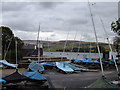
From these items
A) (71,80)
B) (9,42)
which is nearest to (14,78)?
(71,80)

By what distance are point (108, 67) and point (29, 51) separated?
3639 cm

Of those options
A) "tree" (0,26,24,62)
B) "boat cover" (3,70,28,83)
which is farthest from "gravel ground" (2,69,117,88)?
"tree" (0,26,24,62)

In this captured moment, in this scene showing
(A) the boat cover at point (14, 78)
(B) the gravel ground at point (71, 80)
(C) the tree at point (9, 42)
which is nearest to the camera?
(A) the boat cover at point (14, 78)

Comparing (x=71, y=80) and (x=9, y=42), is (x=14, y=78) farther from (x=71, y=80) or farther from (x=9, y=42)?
(x=9, y=42)

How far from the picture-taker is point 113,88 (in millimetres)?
10680

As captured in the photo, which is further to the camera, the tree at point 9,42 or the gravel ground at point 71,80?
the tree at point 9,42

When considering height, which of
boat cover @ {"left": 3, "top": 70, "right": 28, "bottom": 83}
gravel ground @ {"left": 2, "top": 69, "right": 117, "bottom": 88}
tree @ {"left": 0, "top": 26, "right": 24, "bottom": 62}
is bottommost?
gravel ground @ {"left": 2, "top": 69, "right": 117, "bottom": 88}

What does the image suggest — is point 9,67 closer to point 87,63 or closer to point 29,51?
point 87,63

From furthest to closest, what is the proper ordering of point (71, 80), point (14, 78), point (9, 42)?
point (9, 42)
point (71, 80)
point (14, 78)

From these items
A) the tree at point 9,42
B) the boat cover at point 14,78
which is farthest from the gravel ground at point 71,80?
the tree at point 9,42

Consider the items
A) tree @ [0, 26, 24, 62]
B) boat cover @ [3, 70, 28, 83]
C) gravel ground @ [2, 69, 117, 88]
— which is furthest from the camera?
tree @ [0, 26, 24, 62]

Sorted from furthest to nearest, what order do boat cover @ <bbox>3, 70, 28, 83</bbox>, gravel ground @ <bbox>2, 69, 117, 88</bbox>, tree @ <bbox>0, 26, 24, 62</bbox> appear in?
tree @ <bbox>0, 26, 24, 62</bbox> < gravel ground @ <bbox>2, 69, 117, 88</bbox> < boat cover @ <bbox>3, 70, 28, 83</bbox>

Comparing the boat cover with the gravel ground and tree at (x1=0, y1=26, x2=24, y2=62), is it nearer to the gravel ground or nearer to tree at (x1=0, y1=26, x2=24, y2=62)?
the gravel ground

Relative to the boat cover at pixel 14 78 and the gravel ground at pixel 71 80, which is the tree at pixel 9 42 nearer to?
the gravel ground at pixel 71 80
